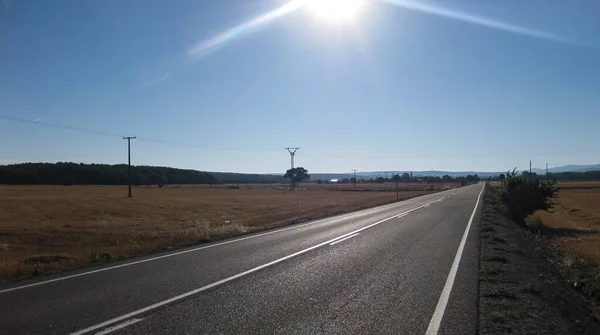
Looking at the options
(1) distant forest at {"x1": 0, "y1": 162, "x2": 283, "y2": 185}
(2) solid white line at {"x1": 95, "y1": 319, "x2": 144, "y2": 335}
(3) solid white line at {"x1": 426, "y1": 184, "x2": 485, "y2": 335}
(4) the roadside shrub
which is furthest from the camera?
(1) distant forest at {"x1": 0, "y1": 162, "x2": 283, "y2": 185}

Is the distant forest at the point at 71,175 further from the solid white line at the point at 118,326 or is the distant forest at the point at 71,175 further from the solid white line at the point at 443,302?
the solid white line at the point at 118,326

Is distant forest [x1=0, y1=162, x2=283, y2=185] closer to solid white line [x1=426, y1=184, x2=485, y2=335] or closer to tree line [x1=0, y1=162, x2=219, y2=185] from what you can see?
tree line [x1=0, y1=162, x2=219, y2=185]

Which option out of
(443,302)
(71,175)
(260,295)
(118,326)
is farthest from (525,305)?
(71,175)

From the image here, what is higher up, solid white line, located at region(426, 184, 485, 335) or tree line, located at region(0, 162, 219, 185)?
tree line, located at region(0, 162, 219, 185)

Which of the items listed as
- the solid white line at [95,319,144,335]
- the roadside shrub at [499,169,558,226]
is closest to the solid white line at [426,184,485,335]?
the solid white line at [95,319,144,335]

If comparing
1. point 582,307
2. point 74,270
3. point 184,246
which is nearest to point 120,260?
point 74,270

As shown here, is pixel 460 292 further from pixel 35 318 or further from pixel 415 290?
pixel 35 318

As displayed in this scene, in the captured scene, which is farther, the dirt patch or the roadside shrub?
the roadside shrub

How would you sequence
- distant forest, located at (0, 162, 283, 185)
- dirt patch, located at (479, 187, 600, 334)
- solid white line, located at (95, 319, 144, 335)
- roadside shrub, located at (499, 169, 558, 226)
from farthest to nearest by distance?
1. distant forest, located at (0, 162, 283, 185)
2. roadside shrub, located at (499, 169, 558, 226)
3. dirt patch, located at (479, 187, 600, 334)
4. solid white line, located at (95, 319, 144, 335)

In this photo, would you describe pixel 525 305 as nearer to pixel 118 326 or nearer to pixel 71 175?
pixel 118 326

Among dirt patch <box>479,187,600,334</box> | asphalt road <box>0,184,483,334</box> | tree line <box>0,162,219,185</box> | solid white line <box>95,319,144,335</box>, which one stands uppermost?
tree line <box>0,162,219,185</box>

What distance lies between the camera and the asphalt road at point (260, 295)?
20.2 feet

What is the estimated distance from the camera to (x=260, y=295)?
7836mm

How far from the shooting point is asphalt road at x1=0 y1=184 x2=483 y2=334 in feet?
20.2
